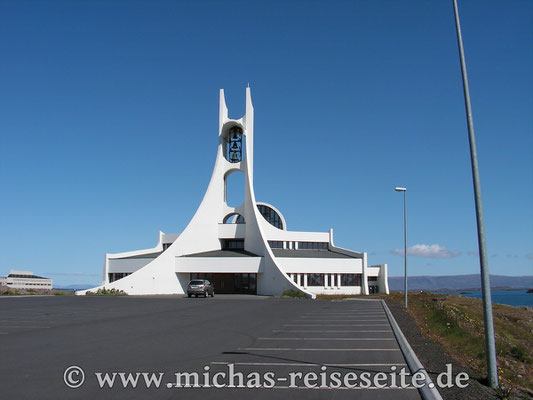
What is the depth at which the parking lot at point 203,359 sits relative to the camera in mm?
6477

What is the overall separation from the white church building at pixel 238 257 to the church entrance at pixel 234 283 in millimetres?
94

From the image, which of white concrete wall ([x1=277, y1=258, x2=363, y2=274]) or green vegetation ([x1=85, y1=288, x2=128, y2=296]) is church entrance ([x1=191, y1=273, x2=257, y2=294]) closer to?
white concrete wall ([x1=277, y1=258, x2=363, y2=274])

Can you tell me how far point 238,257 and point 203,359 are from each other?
111ft

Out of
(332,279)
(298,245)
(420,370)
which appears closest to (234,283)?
(332,279)

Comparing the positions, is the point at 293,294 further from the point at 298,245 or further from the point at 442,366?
the point at 442,366

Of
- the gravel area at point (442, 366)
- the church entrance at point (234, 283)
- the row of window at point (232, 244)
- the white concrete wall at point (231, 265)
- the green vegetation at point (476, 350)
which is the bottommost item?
the green vegetation at point (476, 350)

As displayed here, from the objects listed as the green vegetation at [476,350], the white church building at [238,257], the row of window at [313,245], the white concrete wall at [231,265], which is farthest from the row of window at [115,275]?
the green vegetation at [476,350]

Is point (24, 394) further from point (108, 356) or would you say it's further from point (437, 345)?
point (437, 345)

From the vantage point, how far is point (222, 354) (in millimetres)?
9281

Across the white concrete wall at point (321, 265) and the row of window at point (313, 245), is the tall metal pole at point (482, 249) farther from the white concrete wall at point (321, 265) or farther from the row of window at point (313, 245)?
the row of window at point (313, 245)

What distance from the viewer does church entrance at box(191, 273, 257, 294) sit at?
4284 cm

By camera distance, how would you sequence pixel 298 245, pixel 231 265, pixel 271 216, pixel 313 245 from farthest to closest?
pixel 271 216
pixel 313 245
pixel 298 245
pixel 231 265

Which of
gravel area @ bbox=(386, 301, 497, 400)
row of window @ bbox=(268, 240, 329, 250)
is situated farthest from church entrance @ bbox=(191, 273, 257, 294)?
gravel area @ bbox=(386, 301, 497, 400)

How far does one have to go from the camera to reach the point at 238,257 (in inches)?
1670
